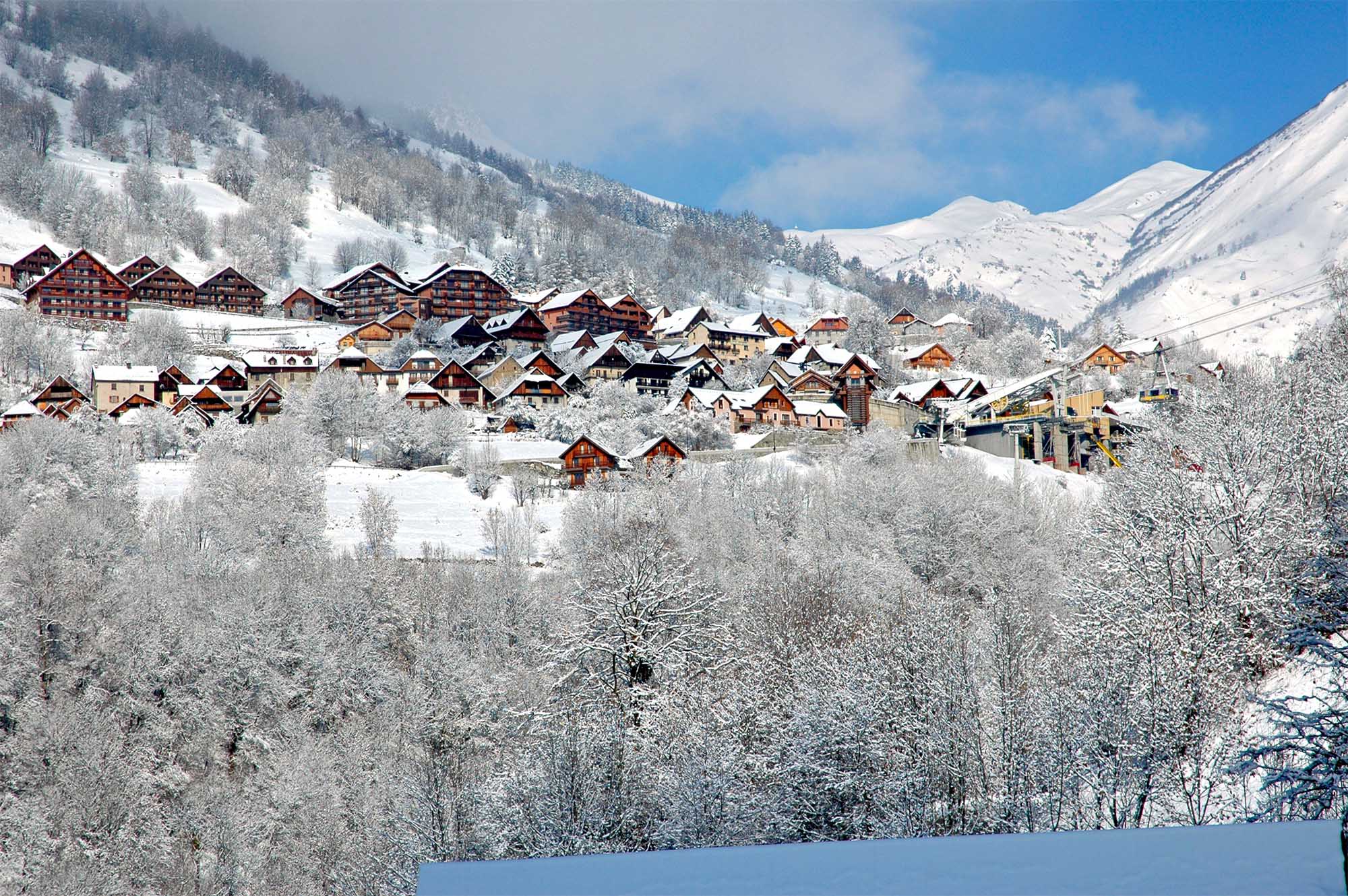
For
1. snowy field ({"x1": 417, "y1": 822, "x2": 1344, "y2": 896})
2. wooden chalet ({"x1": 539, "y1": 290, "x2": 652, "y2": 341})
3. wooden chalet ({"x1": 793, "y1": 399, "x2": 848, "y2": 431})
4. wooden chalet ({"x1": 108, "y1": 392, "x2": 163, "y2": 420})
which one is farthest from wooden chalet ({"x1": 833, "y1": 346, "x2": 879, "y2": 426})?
snowy field ({"x1": 417, "y1": 822, "x2": 1344, "y2": 896})

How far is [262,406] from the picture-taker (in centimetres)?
6425

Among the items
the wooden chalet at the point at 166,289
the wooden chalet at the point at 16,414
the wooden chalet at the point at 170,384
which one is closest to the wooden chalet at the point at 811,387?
the wooden chalet at the point at 170,384

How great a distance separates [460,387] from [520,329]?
16753mm

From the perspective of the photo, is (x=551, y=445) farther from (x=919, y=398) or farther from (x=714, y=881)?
(x=714, y=881)

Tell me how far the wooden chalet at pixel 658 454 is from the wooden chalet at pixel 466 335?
3290cm

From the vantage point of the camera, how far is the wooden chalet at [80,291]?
83562 mm

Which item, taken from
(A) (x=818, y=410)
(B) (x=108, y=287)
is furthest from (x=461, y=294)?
(A) (x=818, y=410)

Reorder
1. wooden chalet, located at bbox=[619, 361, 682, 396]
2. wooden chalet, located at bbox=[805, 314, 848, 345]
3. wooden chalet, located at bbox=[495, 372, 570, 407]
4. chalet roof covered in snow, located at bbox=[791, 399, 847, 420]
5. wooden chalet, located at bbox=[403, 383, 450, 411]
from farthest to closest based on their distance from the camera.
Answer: wooden chalet, located at bbox=[805, 314, 848, 345]
wooden chalet, located at bbox=[619, 361, 682, 396]
wooden chalet, located at bbox=[495, 372, 570, 407]
chalet roof covered in snow, located at bbox=[791, 399, 847, 420]
wooden chalet, located at bbox=[403, 383, 450, 411]

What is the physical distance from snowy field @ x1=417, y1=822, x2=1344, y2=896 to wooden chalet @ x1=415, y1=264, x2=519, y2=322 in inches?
3474

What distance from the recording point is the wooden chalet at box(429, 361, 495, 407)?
69562 mm

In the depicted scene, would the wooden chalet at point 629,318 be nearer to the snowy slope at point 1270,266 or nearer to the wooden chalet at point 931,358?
the wooden chalet at point 931,358

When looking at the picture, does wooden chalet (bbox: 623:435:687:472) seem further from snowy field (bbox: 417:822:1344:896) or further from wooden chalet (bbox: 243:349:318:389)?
snowy field (bbox: 417:822:1344:896)

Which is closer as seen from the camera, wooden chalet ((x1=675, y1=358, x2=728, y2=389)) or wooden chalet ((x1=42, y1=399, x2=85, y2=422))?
Result: wooden chalet ((x1=42, y1=399, x2=85, y2=422))

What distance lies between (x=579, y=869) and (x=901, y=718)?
12.2m
